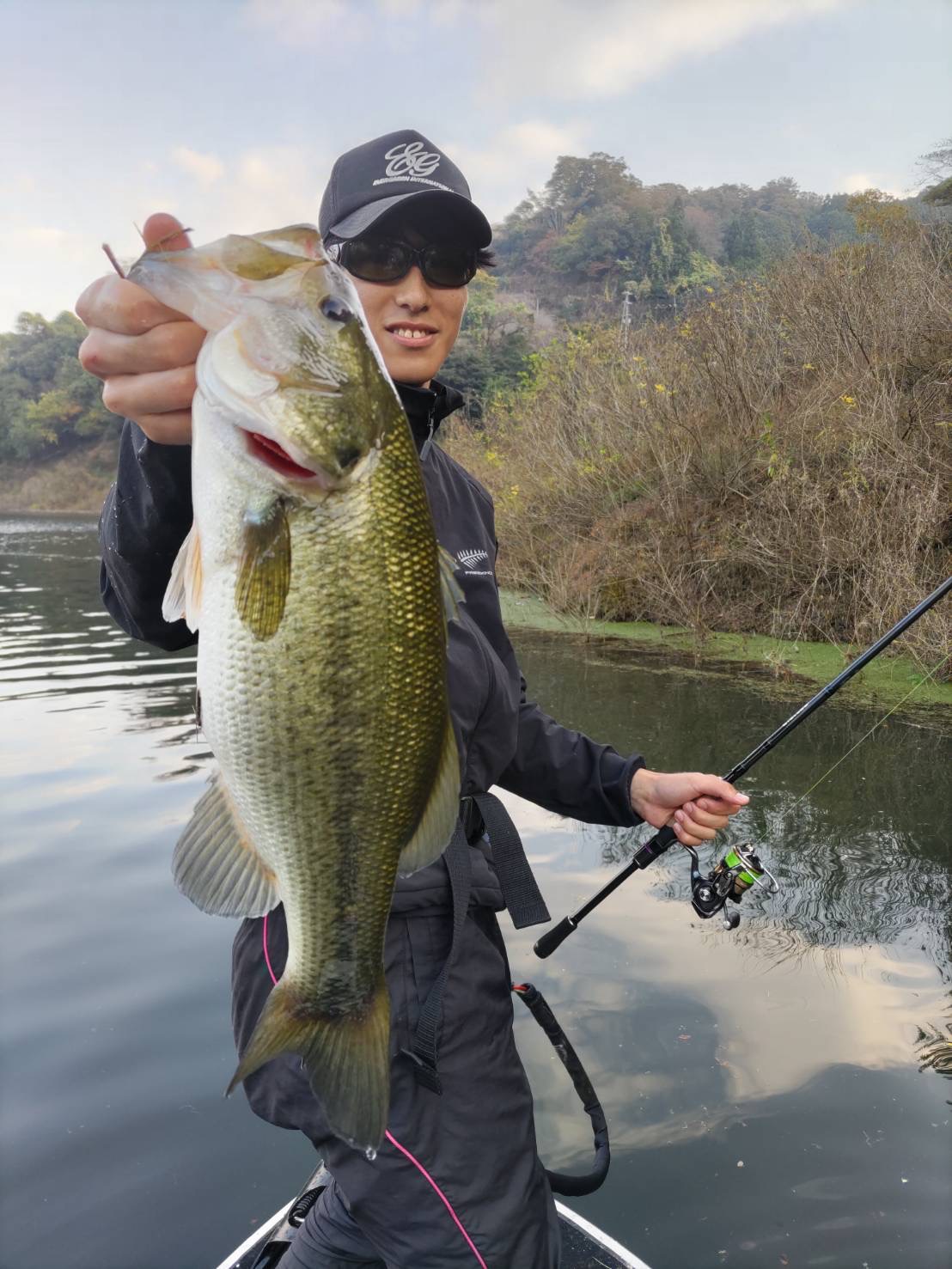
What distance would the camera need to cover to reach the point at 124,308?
1311 millimetres

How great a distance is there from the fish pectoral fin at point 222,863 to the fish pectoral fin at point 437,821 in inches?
8.8

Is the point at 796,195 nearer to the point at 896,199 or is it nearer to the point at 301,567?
the point at 896,199

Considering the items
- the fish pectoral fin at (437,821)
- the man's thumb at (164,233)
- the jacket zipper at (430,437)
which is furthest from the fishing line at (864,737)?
the man's thumb at (164,233)

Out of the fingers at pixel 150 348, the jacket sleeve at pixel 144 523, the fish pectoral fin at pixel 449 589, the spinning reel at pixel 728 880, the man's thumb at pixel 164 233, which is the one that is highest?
the man's thumb at pixel 164 233

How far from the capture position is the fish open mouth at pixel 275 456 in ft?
4.36

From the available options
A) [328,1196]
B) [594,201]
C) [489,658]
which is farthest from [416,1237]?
[594,201]

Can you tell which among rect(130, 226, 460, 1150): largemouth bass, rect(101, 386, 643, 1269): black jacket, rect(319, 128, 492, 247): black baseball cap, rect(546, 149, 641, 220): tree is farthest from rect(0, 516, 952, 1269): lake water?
rect(546, 149, 641, 220): tree

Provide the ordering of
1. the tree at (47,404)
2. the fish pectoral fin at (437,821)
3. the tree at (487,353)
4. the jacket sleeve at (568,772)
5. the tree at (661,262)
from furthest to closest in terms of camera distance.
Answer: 1. the tree at (47,404)
2. the tree at (661,262)
3. the tree at (487,353)
4. the jacket sleeve at (568,772)
5. the fish pectoral fin at (437,821)

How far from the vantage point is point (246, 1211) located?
3.04 m

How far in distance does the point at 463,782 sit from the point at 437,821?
22.2 inches

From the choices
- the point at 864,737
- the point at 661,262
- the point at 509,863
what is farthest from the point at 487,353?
the point at 509,863

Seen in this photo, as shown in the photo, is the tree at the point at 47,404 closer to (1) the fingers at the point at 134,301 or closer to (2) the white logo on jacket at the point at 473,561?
(2) the white logo on jacket at the point at 473,561

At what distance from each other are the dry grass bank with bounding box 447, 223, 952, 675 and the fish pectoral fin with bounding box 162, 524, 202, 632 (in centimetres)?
845

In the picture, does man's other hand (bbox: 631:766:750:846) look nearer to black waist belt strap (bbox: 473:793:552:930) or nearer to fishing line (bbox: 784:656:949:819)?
black waist belt strap (bbox: 473:793:552:930)
